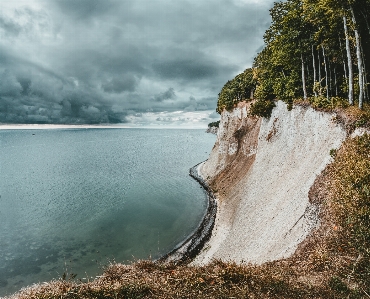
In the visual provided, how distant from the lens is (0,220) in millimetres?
46000

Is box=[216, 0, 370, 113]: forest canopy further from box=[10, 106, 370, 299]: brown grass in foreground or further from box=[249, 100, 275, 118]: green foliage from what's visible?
box=[10, 106, 370, 299]: brown grass in foreground

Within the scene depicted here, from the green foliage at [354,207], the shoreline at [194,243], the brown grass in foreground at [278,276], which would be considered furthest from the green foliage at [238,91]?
the brown grass in foreground at [278,276]

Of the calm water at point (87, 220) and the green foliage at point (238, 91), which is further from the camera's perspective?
the green foliage at point (238, 91)

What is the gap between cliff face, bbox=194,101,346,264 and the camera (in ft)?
72.4

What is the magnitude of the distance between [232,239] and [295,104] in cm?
2033

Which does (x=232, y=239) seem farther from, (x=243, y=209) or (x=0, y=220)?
(x=0, y=220)

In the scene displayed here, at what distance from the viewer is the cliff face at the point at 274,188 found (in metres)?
22.1

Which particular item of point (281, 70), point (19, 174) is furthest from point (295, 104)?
point (19, 174)

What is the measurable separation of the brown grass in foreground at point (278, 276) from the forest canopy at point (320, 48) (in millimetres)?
13795

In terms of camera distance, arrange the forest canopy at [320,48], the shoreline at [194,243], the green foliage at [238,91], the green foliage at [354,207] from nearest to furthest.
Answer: the green foliage at [354,207] → the forest canopy at [320,48] → the shoreline at [194,243] → the green foliage at [238,91]

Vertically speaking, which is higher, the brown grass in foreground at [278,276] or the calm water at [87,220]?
the brown grass in foreground at [278,276]

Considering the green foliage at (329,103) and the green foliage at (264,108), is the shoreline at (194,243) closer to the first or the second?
the green foliage at (264,108)

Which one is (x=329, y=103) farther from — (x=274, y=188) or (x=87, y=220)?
(x=87, y=220)

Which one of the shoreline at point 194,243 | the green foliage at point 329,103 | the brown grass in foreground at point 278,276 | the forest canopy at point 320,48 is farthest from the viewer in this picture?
the shoreline at point 194,243
